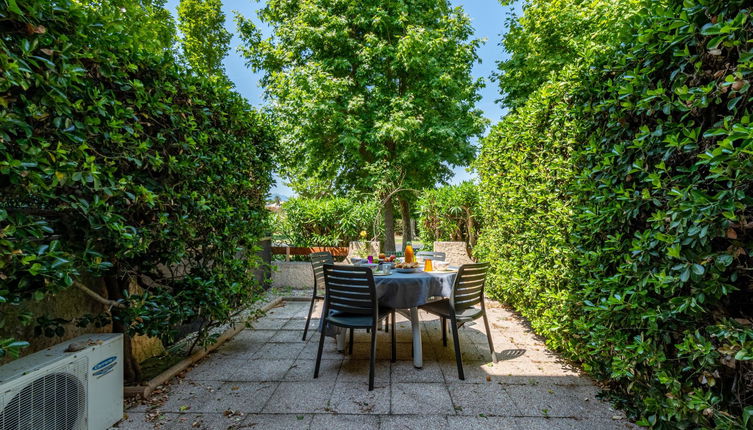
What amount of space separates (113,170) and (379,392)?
236 centimetres

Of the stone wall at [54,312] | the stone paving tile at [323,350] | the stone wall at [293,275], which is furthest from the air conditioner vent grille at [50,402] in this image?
the stone wall at [293,275]

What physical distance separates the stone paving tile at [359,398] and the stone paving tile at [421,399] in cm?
8

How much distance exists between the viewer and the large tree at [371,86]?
29.1 feet

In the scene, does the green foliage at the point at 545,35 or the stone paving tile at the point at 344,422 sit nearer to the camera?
the stone paving tile at the point at 344,422

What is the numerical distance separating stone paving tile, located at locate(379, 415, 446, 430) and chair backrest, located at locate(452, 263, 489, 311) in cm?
98

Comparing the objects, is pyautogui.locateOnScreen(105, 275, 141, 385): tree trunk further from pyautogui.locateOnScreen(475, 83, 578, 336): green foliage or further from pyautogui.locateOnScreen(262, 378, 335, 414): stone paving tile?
pyautogui.locateOnScreen(475, 83, 578, 336): green foliage

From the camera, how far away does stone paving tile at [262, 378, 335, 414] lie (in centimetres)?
236

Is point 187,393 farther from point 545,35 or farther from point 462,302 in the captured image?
point 545,35

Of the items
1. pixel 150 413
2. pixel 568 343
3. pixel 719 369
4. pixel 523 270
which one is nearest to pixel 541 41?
pixel 523 270

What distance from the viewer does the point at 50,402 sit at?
1719 millimetres

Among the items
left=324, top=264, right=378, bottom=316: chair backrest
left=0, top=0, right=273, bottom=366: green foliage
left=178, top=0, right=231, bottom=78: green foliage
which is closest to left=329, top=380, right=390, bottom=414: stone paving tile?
left=324, top=264, right=378, bottom=316: chair backrest

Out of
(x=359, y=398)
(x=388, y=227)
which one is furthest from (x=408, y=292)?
(x=388, y=227)

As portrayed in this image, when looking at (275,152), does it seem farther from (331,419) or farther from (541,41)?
(541,41)

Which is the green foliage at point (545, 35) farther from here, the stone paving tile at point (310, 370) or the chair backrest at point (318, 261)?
the stone paving tile at point (310, 370)
